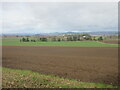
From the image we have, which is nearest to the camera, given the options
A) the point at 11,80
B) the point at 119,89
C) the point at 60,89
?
the point at 60,89

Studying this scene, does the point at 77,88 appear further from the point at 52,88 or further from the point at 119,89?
the point at 119,89

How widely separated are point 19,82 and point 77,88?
3.11m

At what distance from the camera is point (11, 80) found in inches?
312

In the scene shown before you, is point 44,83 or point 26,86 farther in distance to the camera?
point 44,83

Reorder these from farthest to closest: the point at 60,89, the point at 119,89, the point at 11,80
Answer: the point at 11,80 → the point at 119,89 → the point at 60,89

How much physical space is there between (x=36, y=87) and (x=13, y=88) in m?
1.10

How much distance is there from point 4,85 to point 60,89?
115 inches

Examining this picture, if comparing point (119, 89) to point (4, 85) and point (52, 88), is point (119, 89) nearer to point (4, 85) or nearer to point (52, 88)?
point (52, 88)

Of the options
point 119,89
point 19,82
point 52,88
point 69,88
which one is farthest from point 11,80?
point 119,89

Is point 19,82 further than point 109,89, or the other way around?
point 19,82

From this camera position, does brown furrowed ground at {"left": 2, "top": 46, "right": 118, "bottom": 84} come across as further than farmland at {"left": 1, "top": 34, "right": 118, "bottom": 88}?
Yes

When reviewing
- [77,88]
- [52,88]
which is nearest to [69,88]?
[77,88]

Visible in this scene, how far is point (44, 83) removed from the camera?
24.8ft

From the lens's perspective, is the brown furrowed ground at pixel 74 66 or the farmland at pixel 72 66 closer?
the farmland at pixel 72 66
